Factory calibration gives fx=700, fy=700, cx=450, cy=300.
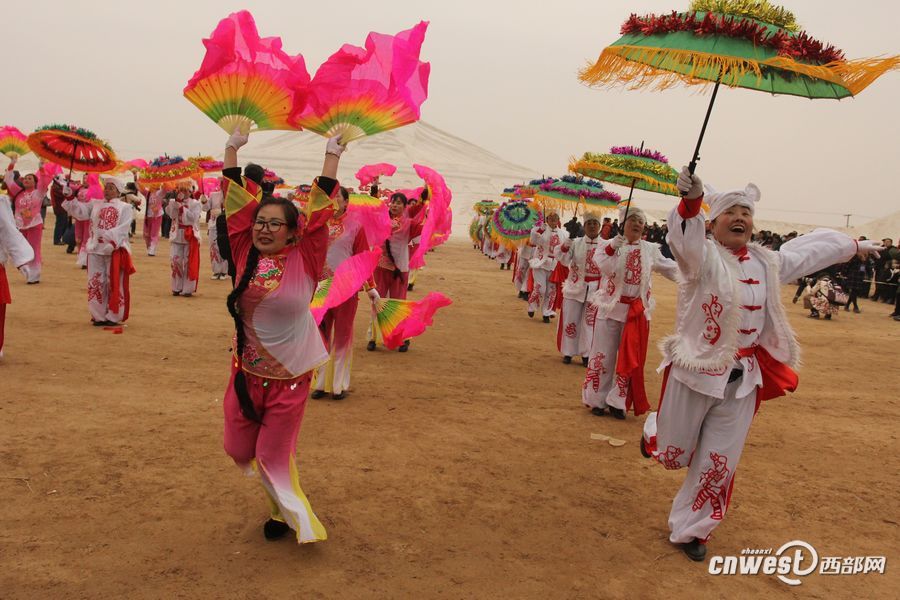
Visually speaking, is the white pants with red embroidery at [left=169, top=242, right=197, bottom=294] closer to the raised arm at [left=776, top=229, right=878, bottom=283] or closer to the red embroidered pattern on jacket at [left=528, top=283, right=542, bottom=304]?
the red embroidered pattern on jacket at [left=528, top=283, right=542, bottom=304]

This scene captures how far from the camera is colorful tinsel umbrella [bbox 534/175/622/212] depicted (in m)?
10.2

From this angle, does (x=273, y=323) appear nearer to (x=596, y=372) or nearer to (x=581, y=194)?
(x=596, y=372)

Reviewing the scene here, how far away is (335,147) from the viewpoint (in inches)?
135

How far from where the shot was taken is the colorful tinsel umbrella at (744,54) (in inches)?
127

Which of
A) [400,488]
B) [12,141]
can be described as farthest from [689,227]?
[12,141]

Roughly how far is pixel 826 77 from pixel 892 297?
21791mm

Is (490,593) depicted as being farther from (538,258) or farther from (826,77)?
(538,258)

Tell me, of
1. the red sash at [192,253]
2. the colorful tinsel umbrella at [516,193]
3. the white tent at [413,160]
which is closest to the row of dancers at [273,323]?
the red sash at [192,253]

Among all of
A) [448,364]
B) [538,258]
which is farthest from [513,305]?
[448,364]

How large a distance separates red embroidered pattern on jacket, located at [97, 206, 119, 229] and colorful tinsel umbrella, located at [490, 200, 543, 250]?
8.93 meters

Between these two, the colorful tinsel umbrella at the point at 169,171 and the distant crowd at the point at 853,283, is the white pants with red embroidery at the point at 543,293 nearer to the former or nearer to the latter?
the distant crowd at the point at 853,283

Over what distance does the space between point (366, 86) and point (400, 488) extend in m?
2.51

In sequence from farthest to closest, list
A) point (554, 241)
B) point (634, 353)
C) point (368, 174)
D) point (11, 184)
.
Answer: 1. point (554, 241)
2. point (11, 184)
3. point (368, 174)
4. point (634, 353)

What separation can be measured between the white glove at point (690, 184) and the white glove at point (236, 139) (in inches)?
84.6
